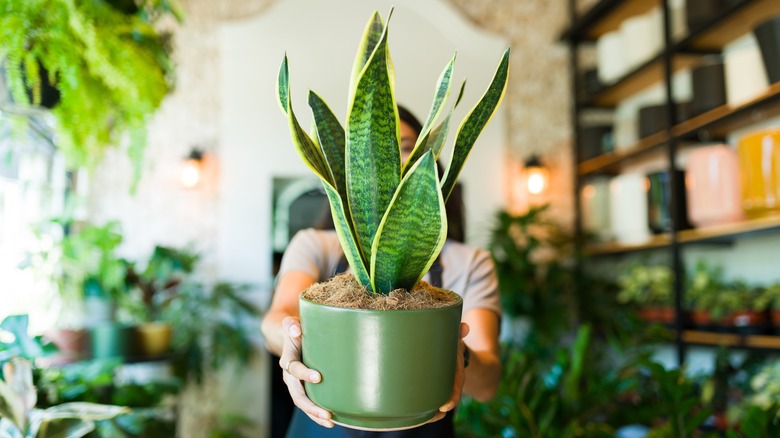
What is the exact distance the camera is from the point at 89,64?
1007 mm

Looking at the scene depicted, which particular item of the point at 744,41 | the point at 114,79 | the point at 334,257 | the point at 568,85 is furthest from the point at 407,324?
the point at 568,85

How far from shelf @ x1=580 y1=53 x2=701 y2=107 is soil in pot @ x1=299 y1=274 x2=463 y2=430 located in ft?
9.18

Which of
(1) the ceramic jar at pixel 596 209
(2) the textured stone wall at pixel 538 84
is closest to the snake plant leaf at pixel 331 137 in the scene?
(1) the ceramic jar at pixel 596 209

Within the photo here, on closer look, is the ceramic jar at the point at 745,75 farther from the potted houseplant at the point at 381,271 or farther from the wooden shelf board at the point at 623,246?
the potted houseplant at the point at 381,271

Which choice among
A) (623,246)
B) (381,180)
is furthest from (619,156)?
(381,180)

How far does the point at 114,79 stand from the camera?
100 centimetres

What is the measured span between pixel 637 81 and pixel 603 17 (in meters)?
0.49

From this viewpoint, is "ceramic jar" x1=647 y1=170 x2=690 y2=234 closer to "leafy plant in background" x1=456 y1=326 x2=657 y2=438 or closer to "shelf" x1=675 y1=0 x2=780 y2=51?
"shelf" x1=675 y1=0 x2=780 y2=51

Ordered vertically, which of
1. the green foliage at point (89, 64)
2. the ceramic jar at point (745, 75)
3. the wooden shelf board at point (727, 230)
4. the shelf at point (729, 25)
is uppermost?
the shelf at point (729, 25)

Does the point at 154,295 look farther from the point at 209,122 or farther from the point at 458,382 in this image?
the point at 458,382

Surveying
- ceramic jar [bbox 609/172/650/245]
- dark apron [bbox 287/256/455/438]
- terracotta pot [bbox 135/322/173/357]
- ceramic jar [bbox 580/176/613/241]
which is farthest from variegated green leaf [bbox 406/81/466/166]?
ceramic jar [bbox 580/176/613/241]

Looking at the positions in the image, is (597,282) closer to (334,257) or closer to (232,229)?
(232,229)

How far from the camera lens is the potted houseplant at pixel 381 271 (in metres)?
0.52

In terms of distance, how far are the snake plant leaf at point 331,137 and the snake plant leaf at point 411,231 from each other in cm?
8
